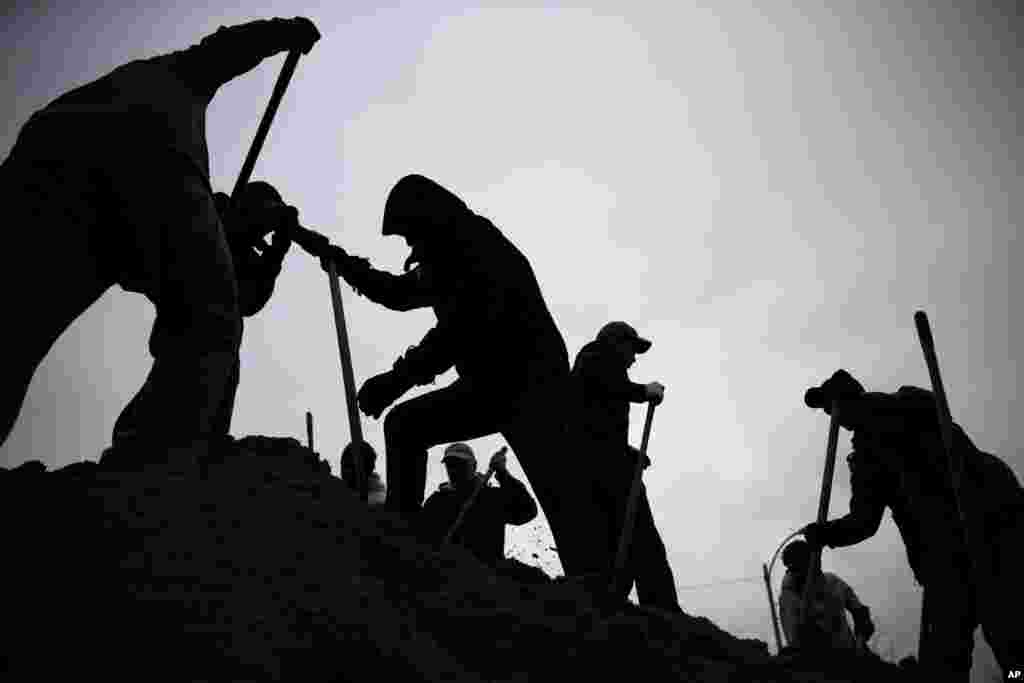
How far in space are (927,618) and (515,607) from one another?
3427mm

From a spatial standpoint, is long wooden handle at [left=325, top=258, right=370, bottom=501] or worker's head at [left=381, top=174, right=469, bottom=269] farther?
worker's head at [left=381, top=174, right=469, bottom=269]

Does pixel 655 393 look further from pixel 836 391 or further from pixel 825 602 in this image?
pixel 825 602

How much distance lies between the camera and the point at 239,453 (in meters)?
3.86

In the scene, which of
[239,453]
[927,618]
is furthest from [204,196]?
[927,618]

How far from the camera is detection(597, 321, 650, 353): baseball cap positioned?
19.9 ft

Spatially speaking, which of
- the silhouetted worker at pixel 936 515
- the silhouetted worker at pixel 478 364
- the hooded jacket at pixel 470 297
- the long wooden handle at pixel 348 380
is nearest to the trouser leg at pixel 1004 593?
the silhouetted worker at pixel 936 515

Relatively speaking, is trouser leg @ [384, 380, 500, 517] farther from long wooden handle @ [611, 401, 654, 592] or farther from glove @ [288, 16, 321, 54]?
glove @ [288, 16, 321, 54]

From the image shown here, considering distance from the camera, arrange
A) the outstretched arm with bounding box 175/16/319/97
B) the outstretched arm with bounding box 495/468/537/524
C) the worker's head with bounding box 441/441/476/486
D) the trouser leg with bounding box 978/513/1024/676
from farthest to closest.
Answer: the worker's head with bounding box 441/441/476/486 → the outstretched arm with bounding box 495/468/537/524 → the trouser leg with bounding box 978/513/1024/676 → the outstretched arm with bounding box 175/16/319/97

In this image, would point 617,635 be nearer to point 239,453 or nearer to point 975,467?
point 239,453

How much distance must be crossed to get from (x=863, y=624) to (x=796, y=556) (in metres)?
0.90

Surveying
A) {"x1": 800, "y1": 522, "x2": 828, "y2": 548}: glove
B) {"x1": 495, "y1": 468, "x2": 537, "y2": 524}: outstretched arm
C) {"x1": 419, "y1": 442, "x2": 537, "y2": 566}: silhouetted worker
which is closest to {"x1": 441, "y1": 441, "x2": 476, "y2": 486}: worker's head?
{"x1": 419, "y1": 442, "x2": 537, "y2": 566}: silhouetted worker

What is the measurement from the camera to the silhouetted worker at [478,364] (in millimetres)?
3934

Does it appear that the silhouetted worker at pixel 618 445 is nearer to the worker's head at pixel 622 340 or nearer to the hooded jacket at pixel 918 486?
the worker's head at pixel 622 340

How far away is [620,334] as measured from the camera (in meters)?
6.09
